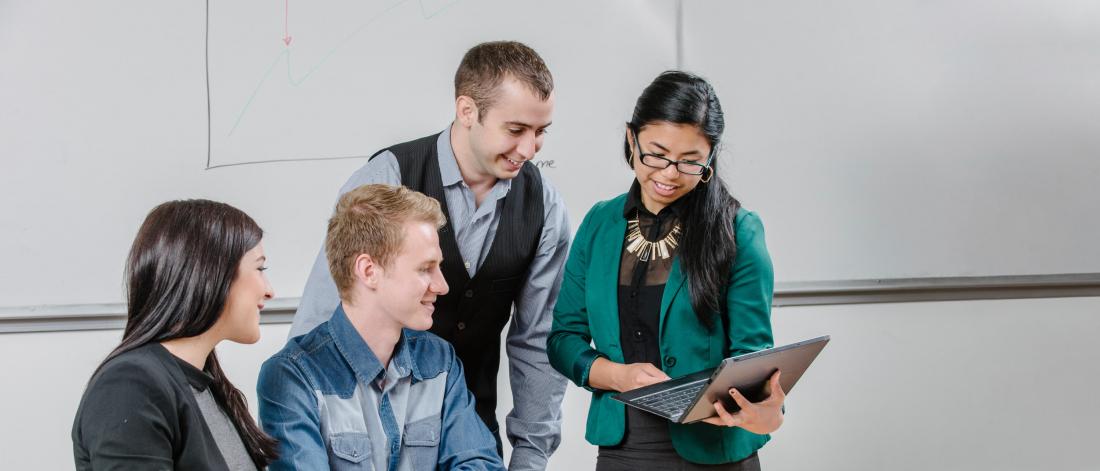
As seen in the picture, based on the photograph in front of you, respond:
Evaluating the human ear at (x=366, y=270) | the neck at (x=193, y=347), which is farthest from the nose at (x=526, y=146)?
the neck at (x=193, y=347)

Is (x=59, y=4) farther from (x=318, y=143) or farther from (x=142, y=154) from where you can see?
(x=318, y=143)

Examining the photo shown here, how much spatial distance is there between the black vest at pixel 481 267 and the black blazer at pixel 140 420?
614mm

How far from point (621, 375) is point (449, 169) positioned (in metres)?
→ 0.48

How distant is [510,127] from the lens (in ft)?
5.37

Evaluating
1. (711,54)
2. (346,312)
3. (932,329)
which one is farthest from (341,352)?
(932,329)

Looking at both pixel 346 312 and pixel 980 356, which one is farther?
pixel 980 356

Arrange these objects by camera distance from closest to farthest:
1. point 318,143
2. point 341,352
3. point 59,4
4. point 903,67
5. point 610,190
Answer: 1. point 341,352
2. point 59,4
3. point 318,143
4. point 610,190
5. point 903,67

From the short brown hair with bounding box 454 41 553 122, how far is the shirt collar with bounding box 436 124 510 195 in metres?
0.09

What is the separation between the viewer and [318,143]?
2.30 metres

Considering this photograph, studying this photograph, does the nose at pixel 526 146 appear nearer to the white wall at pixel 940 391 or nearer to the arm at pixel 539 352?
the arm at pixel 539 352

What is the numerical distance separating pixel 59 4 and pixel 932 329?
2.29 metres

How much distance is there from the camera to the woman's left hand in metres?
1.40

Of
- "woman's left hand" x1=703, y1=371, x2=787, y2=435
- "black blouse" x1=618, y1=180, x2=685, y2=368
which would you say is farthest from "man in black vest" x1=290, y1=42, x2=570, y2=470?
"woman's left hand" x1=703, y1=371, x2=787, y2=435

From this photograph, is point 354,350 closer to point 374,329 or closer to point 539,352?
point 374,329
